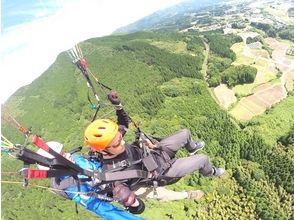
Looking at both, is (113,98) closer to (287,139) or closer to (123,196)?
(123,196)

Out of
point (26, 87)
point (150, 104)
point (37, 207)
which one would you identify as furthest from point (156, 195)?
point (26, 87)

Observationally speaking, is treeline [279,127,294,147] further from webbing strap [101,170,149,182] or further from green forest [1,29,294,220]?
webbing strap [101,170,149,182]

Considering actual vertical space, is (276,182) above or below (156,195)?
below

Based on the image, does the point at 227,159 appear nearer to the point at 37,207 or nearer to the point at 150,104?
the point at 150,104

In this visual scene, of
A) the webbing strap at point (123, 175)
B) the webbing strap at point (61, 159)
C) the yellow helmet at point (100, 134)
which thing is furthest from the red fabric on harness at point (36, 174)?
the webbing strap at point (123, 175)

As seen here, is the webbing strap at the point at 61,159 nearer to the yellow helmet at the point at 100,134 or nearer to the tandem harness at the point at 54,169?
the tandem harness at the point at 54,169

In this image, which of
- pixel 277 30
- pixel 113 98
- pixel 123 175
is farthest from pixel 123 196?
pixel 277 30
